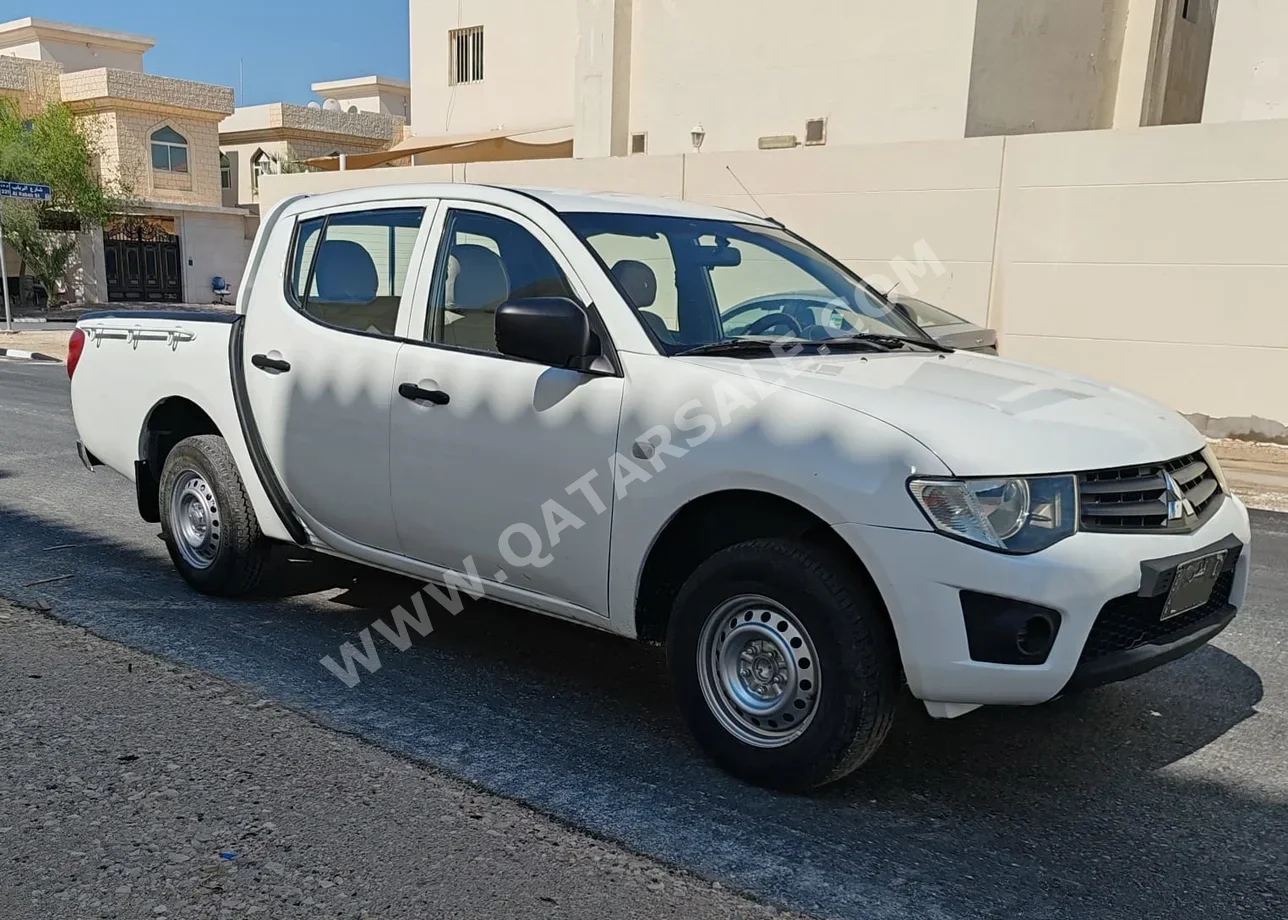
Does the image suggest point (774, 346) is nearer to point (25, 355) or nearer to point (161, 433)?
point (161, 433)

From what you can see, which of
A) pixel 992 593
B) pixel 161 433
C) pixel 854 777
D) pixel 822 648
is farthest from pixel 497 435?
pixel 161 433

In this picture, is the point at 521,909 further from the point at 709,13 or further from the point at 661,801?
the point at 709,13

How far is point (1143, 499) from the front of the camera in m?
3.32

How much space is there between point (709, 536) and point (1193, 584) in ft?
4.84

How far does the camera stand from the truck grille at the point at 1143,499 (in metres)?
3.19

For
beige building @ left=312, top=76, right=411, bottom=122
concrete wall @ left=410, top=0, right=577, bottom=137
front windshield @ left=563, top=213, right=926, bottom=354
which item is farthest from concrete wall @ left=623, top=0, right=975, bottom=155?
beige building @ left=312, top=76, right=411, bottom=122

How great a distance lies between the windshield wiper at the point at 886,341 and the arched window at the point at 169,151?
128 ft

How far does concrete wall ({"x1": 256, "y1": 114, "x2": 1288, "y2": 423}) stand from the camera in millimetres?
11188

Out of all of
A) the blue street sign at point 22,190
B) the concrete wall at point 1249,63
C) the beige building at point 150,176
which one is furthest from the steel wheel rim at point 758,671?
the beige building at point 150,176

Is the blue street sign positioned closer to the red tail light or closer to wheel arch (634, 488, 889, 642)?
the red tail light

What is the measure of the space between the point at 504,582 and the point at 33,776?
1609 mm

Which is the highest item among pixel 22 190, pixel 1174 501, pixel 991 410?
pixel 22 190

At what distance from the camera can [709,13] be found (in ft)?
62.6

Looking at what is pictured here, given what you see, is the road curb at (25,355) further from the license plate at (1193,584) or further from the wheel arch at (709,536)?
the license plate at (1193,584)
